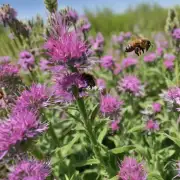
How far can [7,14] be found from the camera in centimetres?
540

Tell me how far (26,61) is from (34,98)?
2.27 m

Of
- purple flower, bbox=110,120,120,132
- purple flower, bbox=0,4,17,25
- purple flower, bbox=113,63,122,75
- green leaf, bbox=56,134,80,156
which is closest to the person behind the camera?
green leaf, bbox=56,134,80,156

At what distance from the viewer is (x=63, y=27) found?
2.69 m

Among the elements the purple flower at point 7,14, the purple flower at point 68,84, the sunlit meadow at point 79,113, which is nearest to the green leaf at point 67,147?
the sunlit meadow at point 79,113

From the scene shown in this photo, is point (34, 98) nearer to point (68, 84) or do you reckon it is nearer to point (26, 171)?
point (68, 84)

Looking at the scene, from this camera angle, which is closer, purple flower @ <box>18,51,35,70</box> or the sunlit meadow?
the sunlit meadow

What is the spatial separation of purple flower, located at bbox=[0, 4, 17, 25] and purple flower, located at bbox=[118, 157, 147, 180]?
3.37m

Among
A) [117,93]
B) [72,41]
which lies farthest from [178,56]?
[72,41]

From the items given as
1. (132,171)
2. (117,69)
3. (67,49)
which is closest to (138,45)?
(67,49)

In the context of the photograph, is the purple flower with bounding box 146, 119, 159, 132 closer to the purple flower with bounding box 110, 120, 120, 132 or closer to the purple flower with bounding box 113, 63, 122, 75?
the purple flower with bounding box 110, 120, 120, 132

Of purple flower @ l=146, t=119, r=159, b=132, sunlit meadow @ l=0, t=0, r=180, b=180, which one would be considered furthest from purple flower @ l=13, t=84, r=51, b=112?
purple flower @ l=146, t=119, r=159, b=132

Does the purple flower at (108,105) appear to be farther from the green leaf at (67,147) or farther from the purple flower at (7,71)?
the purple flower at (7,71)

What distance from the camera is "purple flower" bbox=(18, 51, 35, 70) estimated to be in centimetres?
546

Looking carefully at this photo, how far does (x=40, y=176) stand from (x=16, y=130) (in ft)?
1.29
